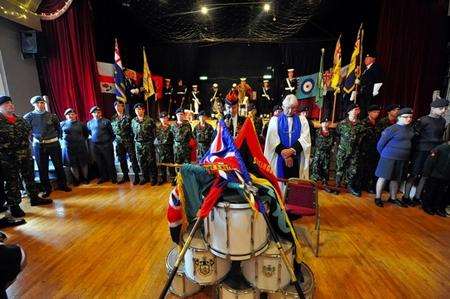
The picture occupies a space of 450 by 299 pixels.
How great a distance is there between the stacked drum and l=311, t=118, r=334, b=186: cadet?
9.43ft

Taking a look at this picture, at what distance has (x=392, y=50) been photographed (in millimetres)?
4969

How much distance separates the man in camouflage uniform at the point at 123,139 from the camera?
4.91 m

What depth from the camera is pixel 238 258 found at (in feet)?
5.86

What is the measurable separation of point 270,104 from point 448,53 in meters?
6.08

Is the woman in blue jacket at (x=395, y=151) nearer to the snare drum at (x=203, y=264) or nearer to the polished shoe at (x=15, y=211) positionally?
the snare drum at (x=203, y=264)

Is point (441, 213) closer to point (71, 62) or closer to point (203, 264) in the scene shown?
point (203, 264)

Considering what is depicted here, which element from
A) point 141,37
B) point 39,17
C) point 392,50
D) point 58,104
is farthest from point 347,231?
point 141,37

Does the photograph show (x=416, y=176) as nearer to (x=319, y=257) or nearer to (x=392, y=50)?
(x=319, y=257)

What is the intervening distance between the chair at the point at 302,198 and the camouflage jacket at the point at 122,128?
3.56 m

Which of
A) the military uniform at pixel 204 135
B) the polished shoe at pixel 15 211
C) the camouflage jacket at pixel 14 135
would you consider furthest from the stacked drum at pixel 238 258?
the camouflage jacket at pixel 14 135

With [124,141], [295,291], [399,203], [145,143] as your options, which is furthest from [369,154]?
[124,141]

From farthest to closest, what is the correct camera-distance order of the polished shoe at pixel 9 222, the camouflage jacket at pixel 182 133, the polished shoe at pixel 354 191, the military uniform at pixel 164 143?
the military uniform at pixel 164 143 < the camouflage jacket at pixel 182 133 < the polished shoe at pixel 354 191 < the polished shoe at pixel 9 222

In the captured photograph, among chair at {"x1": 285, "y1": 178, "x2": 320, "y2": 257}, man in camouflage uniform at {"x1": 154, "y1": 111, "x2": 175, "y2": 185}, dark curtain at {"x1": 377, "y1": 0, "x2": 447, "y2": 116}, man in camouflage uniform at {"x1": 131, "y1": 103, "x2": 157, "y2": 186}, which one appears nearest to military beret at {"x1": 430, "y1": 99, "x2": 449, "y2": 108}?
dark curtain at {"x1": 377, "y1": 0, "x2": 447, "y2": 116}

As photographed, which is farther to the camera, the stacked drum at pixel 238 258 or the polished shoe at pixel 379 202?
the polished shoe at pixel 379 202
